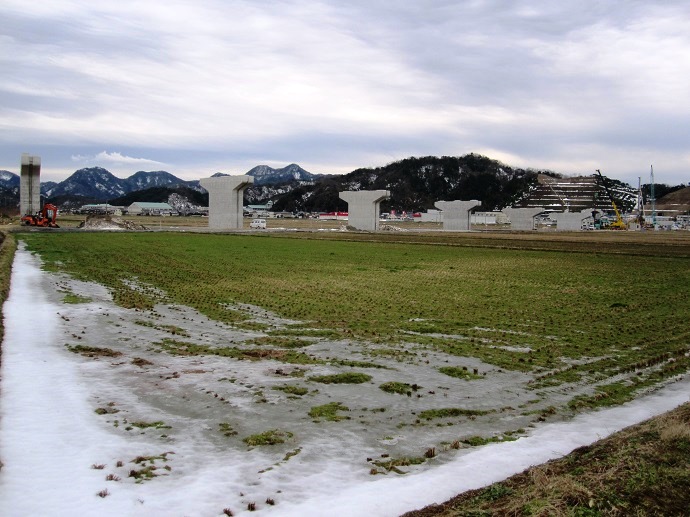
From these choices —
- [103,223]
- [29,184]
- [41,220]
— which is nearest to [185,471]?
[41,220]

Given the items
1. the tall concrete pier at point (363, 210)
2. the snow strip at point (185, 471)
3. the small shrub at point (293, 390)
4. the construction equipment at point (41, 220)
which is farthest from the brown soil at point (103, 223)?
the snow strip at point (185, 471)

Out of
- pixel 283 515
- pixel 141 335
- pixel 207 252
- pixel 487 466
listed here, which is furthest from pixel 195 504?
pixel 207 252

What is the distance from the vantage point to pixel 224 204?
290ft

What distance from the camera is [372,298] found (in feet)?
70.3

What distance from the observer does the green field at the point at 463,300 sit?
43.7 feet

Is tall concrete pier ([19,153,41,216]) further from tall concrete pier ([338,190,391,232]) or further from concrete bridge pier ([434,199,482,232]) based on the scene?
concrete bridge pier ([434,199,482,232])

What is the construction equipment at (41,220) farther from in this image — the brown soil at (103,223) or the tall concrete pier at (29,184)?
the tall concrete pier at (29,184)

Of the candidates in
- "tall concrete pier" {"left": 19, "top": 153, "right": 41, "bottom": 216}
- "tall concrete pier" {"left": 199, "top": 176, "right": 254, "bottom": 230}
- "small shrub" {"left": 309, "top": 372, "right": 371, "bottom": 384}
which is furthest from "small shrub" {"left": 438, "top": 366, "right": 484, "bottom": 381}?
"tall concrete pier" {"left": 19, "top": 153, "right": 41, "bottom": 216}

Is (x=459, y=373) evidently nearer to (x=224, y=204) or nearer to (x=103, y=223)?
(x=103, y=223)

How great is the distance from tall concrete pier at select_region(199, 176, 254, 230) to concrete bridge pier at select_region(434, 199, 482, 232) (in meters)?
43.7

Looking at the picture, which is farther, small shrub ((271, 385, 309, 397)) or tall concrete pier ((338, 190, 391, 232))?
tall concrete pier ((338, 190, 391, 232))

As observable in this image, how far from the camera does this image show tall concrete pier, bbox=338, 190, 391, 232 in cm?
9931

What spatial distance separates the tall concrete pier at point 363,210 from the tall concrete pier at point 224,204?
19014 mm

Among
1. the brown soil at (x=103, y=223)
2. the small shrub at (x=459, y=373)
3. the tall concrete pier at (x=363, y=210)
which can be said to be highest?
the tall concrete pier at (x=363, y=210)
